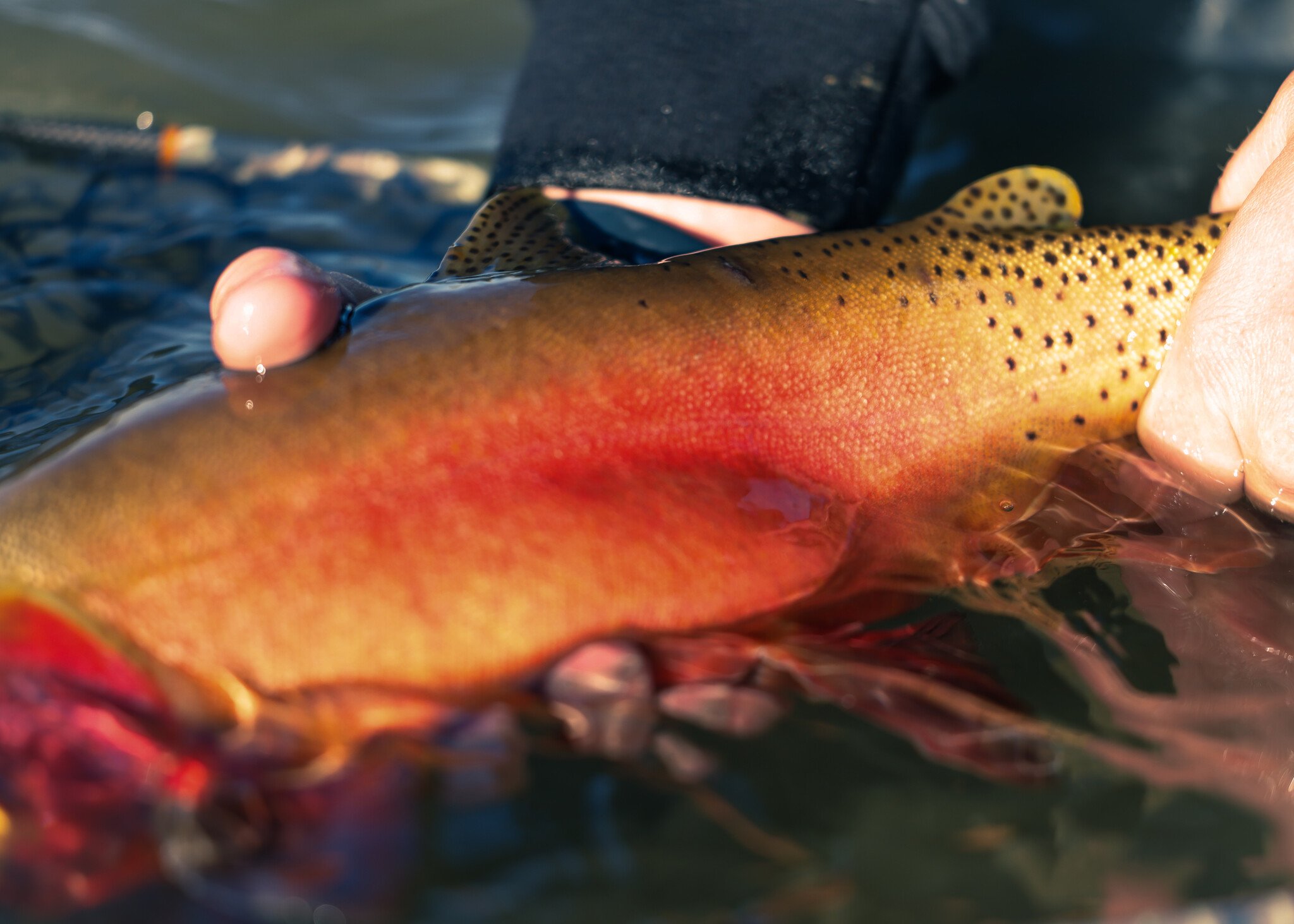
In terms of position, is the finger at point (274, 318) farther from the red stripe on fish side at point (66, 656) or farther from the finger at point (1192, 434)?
the finger at point (1192, 434)

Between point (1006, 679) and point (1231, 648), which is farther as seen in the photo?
point (1231, 648)

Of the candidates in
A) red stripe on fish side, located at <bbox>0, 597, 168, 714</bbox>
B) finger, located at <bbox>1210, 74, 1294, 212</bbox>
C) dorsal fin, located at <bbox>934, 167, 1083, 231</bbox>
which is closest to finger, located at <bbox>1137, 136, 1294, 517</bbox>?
finger, located at <bbox>1210, 74, 1294, 212</bbox>

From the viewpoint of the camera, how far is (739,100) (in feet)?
9.92

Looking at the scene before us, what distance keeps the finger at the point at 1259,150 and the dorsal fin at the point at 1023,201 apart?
1.49 ft

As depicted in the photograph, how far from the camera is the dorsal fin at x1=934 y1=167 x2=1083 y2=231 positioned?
2348 millimetres

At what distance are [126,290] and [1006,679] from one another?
2963 mm

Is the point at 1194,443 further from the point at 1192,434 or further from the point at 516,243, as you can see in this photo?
the point at 516,243

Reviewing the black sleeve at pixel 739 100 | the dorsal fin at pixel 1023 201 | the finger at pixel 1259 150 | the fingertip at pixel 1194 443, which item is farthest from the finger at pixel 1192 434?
the black sleeve at pixel 739 100

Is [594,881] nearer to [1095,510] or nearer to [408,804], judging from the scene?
[408,804]

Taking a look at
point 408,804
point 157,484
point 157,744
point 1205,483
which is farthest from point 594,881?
point 1205,483

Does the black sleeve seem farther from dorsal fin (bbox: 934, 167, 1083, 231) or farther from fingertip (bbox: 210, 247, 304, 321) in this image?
fingertip (bbox: 210, 247, 304, 321)

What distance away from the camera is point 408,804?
52.1 inches

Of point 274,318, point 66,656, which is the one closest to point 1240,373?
point 274,318

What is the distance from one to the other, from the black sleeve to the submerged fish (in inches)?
28.0
